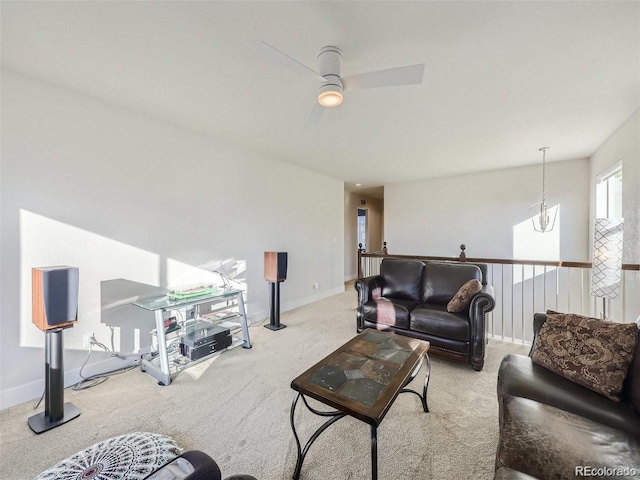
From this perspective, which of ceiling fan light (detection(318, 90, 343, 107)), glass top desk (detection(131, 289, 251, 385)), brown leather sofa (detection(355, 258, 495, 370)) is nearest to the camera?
ceiling fan light (detection(318, 90, 343, 107))

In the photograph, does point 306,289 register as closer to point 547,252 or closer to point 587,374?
point 587,374

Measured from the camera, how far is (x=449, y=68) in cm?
199

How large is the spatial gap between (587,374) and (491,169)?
15.1 ft

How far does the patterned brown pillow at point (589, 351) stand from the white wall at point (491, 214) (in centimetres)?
360

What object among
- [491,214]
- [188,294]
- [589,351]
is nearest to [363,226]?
[491,214]

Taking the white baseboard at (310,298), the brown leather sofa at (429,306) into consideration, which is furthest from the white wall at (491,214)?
the brown leather sofa at (429,306)

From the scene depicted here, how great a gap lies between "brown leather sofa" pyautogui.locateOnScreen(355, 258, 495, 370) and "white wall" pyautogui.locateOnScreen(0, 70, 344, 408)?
178 cm

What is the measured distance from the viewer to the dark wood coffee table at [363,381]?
1.28m

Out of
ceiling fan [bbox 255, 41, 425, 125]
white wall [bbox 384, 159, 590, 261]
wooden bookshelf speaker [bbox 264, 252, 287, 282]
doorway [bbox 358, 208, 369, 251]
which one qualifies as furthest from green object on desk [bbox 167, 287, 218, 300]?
doorway [bbox 358, 208, 369, 251]

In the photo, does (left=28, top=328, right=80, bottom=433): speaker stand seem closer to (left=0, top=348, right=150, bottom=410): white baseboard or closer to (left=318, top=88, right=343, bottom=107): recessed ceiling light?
(left=0, top=348, right=150, bottom=410): white baseboard

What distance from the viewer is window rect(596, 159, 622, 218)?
3.34 m

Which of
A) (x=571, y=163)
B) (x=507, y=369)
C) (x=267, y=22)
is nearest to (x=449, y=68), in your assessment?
(x=267, y=22)

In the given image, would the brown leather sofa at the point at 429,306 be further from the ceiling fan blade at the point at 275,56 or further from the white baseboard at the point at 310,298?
the ceiling fan blade at the point at 275,56

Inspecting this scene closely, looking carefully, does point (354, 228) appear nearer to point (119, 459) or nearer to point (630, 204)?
point (630, 204)
